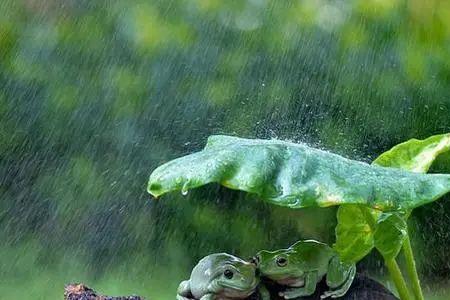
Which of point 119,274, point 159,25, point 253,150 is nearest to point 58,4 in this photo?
point 159,25

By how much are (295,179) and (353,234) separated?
35cm

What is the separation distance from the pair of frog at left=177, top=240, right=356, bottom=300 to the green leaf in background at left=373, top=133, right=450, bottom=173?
0.74ft

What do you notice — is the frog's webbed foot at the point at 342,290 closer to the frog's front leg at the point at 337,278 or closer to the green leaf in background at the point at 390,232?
the frog's front leg at the point at 337,278

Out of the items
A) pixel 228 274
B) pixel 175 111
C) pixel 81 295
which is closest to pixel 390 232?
pixel 228 274

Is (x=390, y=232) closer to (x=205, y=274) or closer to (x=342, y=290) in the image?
(x=342, y=290)

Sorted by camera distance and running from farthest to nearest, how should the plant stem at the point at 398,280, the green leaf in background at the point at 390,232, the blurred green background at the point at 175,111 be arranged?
1. the blurred green background at the point at 175,111
2. the plant stem at the point at 398,280
3. the green leaf in background at the point at 390,232

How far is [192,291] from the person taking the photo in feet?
4.62

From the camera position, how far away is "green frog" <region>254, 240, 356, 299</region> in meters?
1.38

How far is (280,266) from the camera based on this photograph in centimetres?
138

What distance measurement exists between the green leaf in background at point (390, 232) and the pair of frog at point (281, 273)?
0.10m

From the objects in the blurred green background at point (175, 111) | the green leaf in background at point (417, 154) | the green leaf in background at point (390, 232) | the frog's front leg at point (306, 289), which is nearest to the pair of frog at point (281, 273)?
the frog's front leg at point (306, 289)

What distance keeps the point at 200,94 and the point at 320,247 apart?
64.2 inches

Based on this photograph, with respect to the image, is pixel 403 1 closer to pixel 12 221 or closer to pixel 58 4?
pixel 58 4

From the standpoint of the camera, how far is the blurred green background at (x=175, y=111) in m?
2.82
